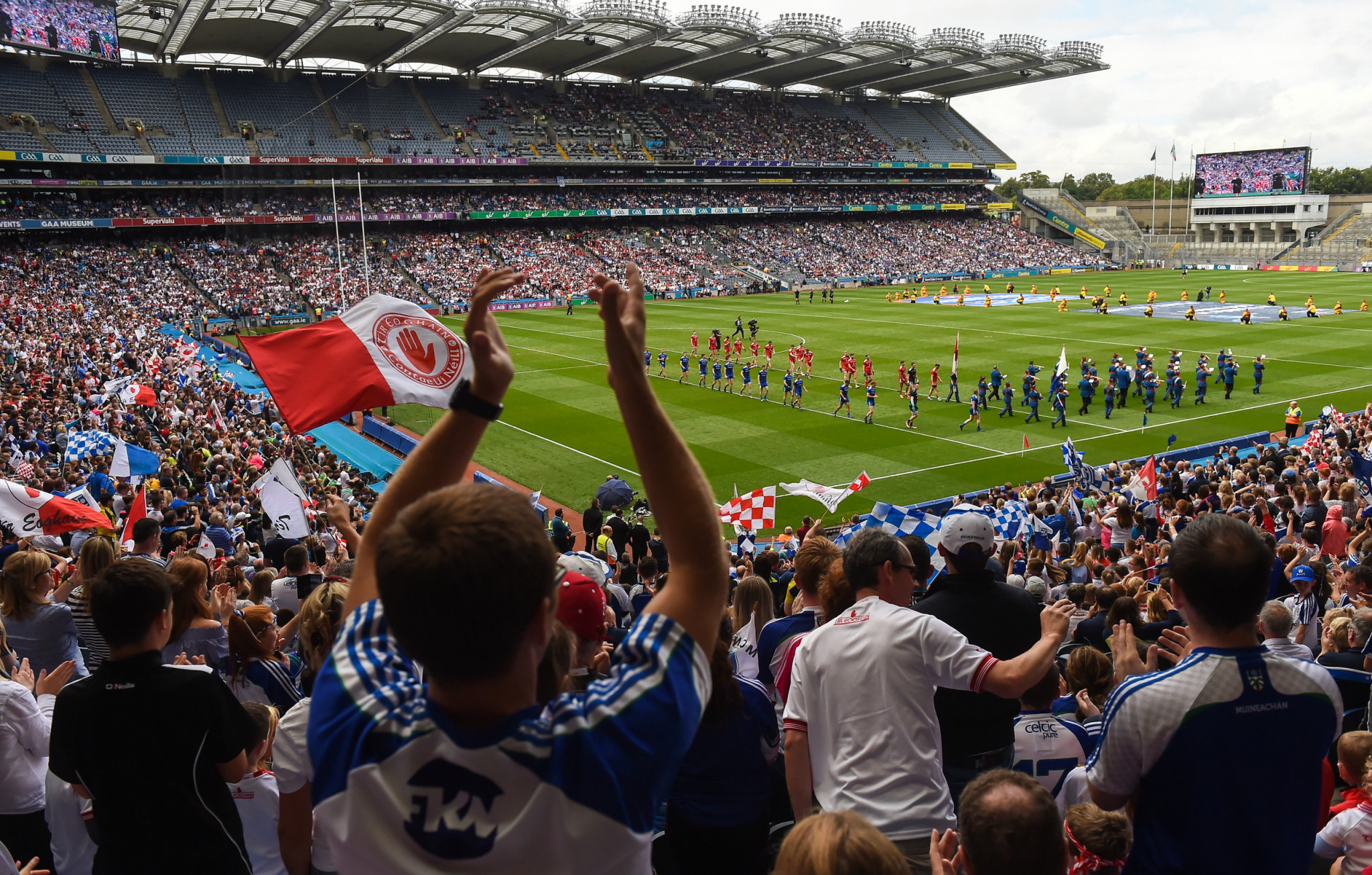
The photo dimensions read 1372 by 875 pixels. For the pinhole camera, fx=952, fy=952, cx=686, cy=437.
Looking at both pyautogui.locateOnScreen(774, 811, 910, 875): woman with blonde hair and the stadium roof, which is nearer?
pyautogui.locateOnScreen(774, 811, 910, 875): woman with blonde hair

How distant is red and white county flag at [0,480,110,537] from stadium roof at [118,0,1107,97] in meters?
51.1

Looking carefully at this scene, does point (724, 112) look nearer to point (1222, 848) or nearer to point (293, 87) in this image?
point (293, 87)

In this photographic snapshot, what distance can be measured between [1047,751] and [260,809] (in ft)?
11.7

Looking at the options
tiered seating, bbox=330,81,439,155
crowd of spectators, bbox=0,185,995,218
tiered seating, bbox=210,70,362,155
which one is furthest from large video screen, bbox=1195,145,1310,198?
tiered seating, bbox=210,70,362,155

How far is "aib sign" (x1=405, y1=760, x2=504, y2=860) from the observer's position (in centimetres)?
180

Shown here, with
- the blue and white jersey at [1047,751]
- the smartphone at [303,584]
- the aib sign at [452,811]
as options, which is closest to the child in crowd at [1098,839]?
the blue and white jersey at [1047,751]

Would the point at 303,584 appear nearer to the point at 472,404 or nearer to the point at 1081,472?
the point at 472,404

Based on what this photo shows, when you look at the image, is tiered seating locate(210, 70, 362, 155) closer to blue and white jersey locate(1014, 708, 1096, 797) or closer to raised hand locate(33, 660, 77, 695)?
raised hand locate(33, 660, 77, 695)

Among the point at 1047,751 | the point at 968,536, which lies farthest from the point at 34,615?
the point at 1047,751

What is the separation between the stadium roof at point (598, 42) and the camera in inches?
2234

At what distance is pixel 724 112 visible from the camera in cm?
8838

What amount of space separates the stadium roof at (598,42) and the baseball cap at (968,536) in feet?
190

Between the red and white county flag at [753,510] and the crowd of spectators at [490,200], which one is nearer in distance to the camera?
the red and white county flag at [753,510]

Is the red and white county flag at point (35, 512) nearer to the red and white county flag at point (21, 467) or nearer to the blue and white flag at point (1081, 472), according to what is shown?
the red and white county flag at point (21, 467)
